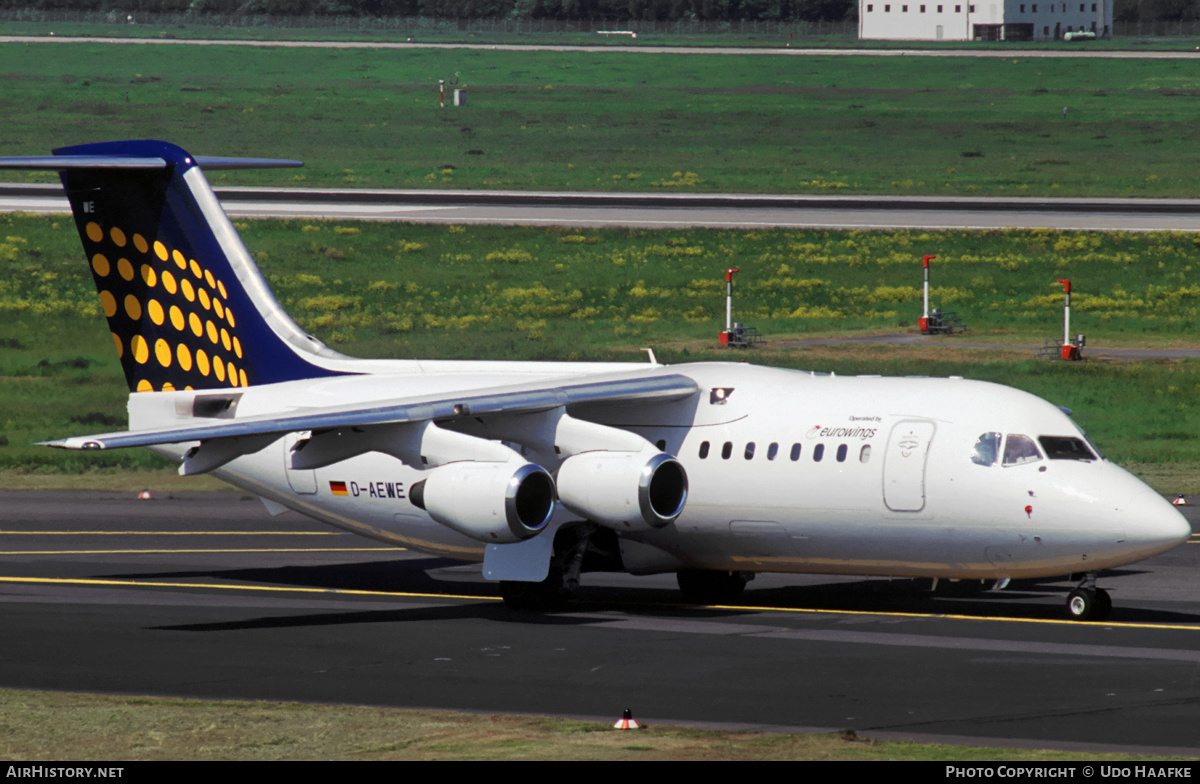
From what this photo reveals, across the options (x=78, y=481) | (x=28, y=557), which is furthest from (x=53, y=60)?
(x=28, y=557)

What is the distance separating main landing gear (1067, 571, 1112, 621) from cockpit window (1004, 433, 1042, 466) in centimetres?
194

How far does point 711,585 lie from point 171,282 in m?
10.7

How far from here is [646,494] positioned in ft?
82.1

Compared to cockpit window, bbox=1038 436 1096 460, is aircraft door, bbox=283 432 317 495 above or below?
below

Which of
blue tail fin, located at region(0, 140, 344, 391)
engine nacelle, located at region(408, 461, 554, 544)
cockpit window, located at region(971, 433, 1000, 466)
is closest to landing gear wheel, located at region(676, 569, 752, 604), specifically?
engine nacelle, located at region(408, 461, 554, 544)

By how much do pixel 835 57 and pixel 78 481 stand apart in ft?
455

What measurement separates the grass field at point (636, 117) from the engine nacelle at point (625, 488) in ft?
219

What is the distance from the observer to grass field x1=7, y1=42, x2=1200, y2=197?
9856 cm

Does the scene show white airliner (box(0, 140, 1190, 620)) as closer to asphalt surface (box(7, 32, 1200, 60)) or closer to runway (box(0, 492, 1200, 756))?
runway (box(0, 492, 1200, 756))

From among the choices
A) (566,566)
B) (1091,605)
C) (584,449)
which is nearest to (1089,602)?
(1091,605)

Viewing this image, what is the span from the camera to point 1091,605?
24734 mm

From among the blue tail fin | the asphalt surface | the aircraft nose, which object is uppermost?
the asphalt surface

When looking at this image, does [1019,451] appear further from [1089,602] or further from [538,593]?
[538,593]

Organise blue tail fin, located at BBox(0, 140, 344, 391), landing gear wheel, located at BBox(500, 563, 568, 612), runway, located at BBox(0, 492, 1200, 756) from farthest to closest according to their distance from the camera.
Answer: blue tail fin, located at BBox(0, 140, 344, 391) < landing gear wheel, located at BBox(500, 563, 568, 612) < runway, located at BBox(0, 492, 1200, 756)
